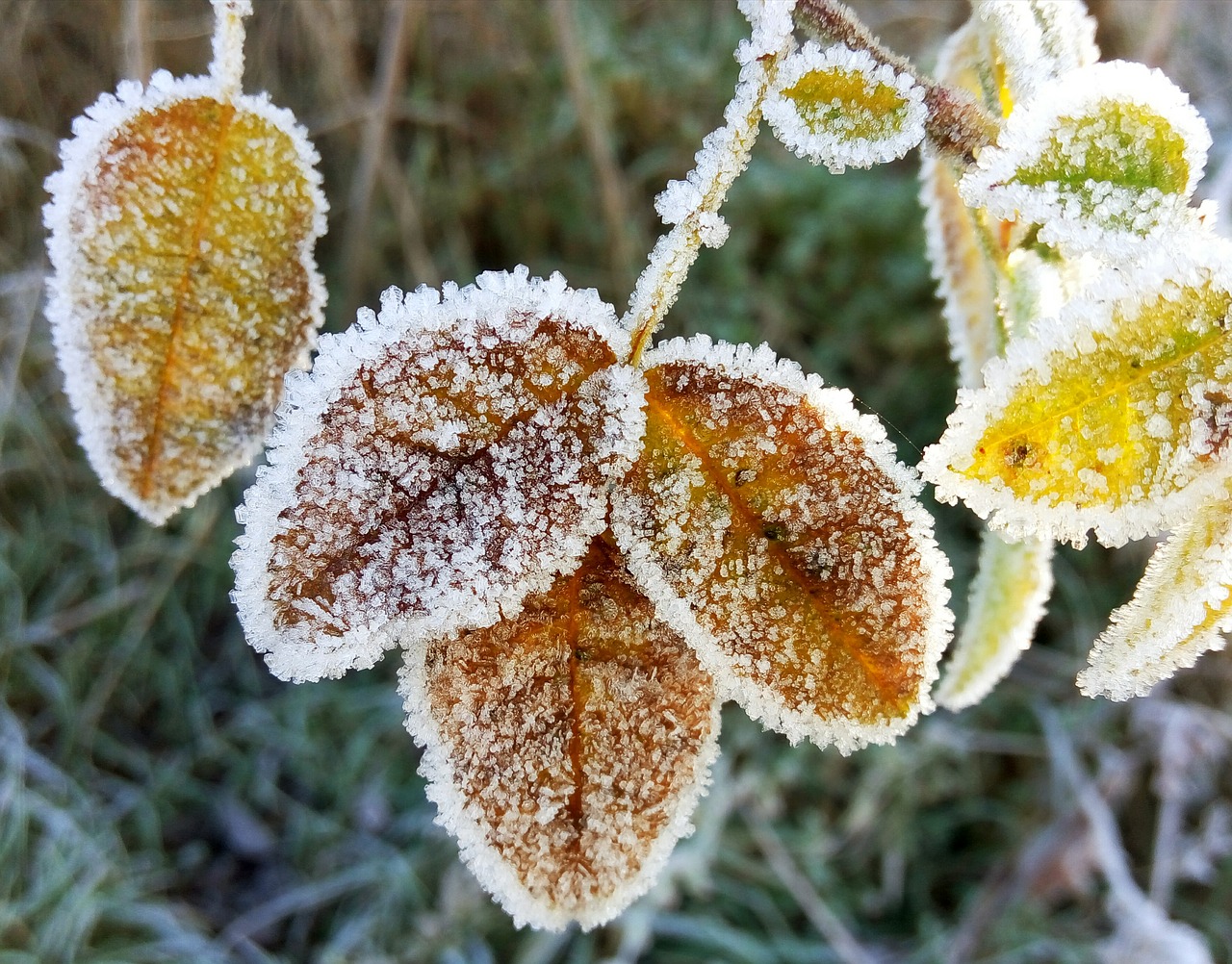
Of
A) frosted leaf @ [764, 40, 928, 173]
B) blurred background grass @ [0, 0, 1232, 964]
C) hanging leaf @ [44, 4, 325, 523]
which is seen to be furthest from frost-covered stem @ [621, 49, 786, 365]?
blurred background grass @ [0, 0, 1232, 964]

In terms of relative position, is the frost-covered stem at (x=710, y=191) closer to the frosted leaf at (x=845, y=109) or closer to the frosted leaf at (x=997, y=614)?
the frosted leaf at (x=845, y=109)

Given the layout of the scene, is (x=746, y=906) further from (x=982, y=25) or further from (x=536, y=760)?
(x=982, y=25)

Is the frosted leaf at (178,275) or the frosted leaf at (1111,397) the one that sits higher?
the frosted leaf at (178,275)

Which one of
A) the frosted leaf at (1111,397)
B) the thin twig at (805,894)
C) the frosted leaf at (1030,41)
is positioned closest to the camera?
the frosted leaf at (1111,397)

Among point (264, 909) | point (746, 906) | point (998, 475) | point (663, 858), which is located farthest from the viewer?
point (746, 906)

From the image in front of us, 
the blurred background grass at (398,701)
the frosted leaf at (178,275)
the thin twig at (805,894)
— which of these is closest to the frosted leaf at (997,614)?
the frosted leaf at (178,275)

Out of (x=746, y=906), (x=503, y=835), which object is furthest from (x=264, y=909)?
(x=503, y=835)

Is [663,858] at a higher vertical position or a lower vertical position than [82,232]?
lower

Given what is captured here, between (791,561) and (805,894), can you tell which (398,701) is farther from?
(791,561)
